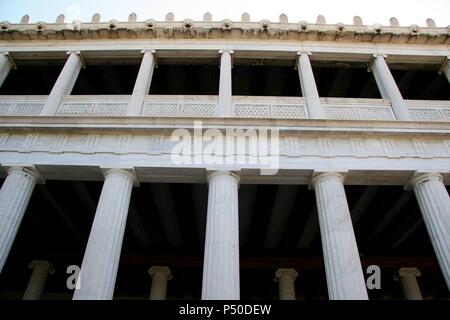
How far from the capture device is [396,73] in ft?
40.7

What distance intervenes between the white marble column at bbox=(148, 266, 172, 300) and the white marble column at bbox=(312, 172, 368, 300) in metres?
6.70

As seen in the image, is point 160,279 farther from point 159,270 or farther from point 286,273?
point 286,273

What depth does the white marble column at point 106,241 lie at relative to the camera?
6652 mm

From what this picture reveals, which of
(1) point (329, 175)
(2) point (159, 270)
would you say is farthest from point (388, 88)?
(2) point (159, 270)

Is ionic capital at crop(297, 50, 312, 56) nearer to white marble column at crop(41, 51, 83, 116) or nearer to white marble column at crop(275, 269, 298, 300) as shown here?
white marble column at crop(41, 51, 83, 116)

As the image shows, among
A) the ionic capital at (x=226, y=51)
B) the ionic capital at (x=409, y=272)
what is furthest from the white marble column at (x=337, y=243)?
the ionic capital at (x=409, y=272)

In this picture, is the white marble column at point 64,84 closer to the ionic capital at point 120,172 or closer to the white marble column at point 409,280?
the ionic capital at point 120,172

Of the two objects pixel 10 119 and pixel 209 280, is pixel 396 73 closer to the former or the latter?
pixel 209 280

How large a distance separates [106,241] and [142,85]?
493cm

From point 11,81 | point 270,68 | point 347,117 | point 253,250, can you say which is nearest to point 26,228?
point 11,81

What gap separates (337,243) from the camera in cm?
718

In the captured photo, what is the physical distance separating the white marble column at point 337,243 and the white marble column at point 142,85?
5.20 m

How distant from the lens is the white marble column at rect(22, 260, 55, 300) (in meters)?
11.5
